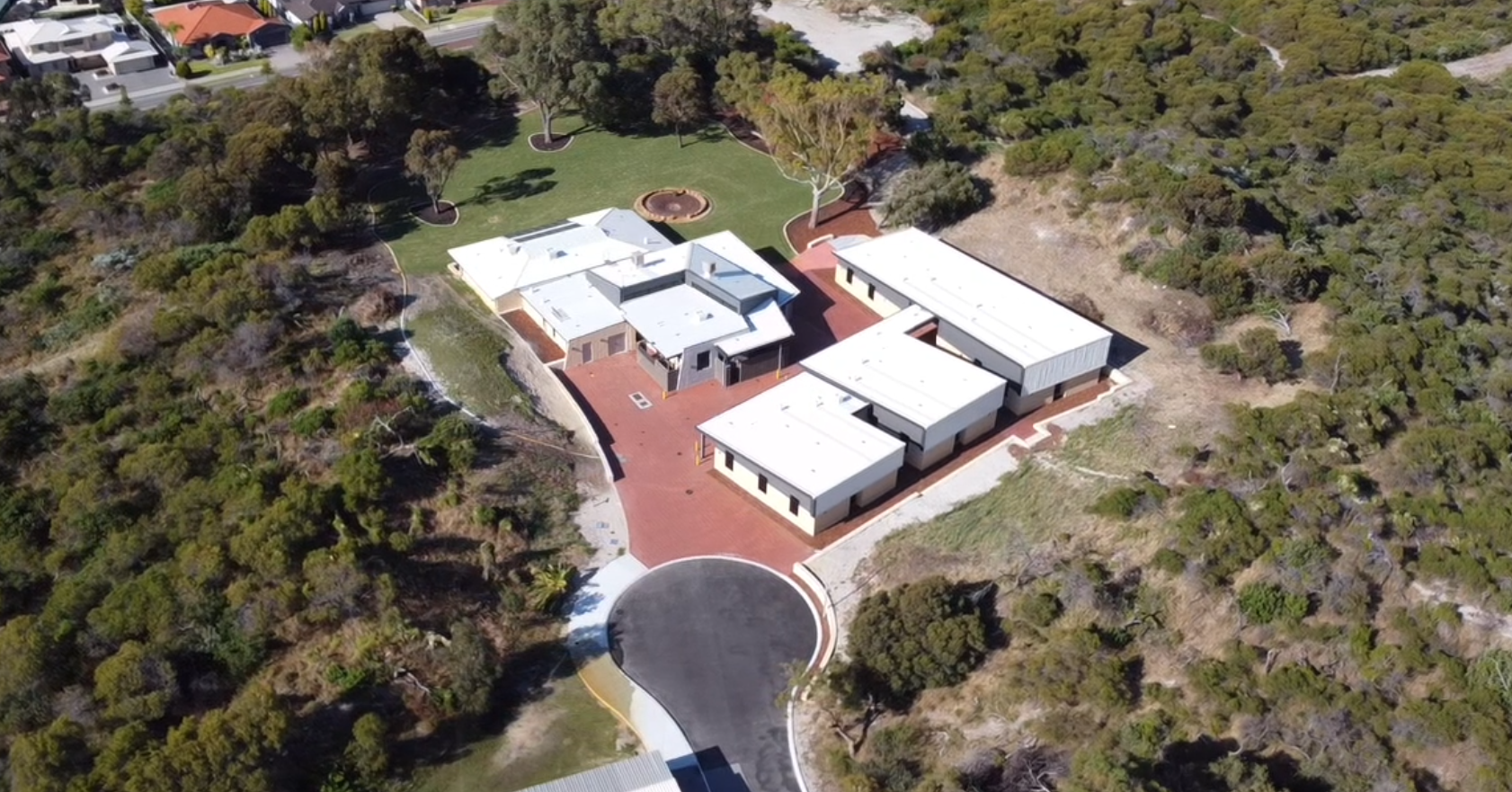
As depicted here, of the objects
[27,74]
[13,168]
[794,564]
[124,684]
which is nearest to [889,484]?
[794,564]

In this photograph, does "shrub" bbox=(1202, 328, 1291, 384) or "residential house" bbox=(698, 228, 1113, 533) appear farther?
"shrub" bbox=(1202, 328, 1291, 384)

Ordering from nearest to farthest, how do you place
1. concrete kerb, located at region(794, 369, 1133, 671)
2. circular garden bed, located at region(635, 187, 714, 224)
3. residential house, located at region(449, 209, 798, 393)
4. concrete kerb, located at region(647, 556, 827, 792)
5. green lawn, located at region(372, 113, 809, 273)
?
concrete kerb, located at region(647, 556, 827, 792) → concrete kerb, located at region(794, 369, 1133, 671) → residential house, located at region(449, 209, 798, 393) → green lawn, located at region(372, 113, 809, 273) → circular garden bed, located at region(635, 187, 714, 224)

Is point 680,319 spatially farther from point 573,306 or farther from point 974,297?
point 974,297

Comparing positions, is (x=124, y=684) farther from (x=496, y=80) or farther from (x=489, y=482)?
(x=496, y=80)

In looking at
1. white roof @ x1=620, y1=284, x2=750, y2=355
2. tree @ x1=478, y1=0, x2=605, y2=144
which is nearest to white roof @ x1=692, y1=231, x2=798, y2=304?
white roof @ x1=620, y1=284, x2=750, y2=355

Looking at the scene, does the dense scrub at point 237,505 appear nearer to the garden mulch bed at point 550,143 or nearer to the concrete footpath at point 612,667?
the concrete footpath at point 612,667

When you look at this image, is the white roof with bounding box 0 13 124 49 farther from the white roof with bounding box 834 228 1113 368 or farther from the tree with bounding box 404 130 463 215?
A: the white roof with bounding box 834 228 1113 368
